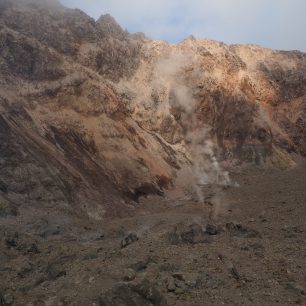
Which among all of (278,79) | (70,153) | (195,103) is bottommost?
(70,153)

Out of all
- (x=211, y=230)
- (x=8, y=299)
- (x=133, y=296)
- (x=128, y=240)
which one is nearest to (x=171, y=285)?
(x=133, y=296)

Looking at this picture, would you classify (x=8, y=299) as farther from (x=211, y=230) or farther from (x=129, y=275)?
(x=211, y=230)

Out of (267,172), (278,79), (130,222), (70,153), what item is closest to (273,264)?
(130,222)

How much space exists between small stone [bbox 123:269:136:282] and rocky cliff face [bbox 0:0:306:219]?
9.08 meters

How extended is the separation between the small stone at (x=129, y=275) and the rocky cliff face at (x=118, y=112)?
9.08 meters

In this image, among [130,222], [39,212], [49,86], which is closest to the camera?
[39,212]

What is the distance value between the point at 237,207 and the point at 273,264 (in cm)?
1391

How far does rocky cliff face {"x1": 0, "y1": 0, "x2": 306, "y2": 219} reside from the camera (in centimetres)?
2569

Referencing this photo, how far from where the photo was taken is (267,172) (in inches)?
1548

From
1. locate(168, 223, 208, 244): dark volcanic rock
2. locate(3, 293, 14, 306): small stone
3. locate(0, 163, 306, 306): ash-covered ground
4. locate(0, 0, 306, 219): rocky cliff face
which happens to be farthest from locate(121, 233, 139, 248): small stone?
locate(0, 0, 306, 219): rocky cliff face

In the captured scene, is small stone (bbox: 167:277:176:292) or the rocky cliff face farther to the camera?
the rocky cliff face

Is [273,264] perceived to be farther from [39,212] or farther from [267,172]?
[267,172]

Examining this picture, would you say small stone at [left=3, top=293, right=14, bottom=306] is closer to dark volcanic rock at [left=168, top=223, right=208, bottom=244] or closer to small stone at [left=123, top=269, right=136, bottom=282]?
small stone at [left=123, top=269, right=136, bottom=282]

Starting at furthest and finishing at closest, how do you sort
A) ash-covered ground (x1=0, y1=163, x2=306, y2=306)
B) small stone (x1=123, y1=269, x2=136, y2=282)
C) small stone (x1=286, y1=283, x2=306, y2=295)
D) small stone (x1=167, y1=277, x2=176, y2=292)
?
small stone (x1=123, y1=269, x2=136, y2=282) → small stone (x1=286, y1=283, x2=306, y2=295) → small stone (x1=167, y1=277, x2=176, y2=292) → ash-covered ground (x1=0, y1=163, x2=306, y2=306)
